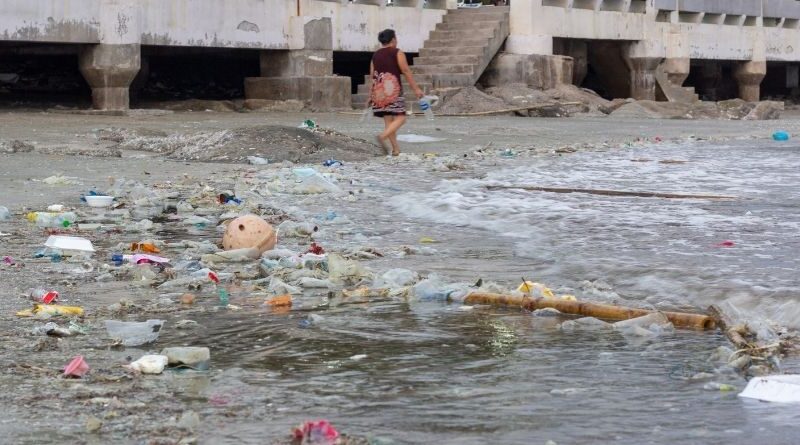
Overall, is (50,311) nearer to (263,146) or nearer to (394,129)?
(263,146)

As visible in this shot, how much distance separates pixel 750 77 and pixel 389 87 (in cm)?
2150

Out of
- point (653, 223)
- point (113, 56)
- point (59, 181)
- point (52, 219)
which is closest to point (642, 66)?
point (113, 56)

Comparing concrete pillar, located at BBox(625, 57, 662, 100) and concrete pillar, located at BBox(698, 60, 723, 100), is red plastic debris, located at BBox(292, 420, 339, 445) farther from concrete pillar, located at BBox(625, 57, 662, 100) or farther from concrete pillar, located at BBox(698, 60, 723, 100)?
concrete pillar, located at BBox(698, 60, 723, 100)

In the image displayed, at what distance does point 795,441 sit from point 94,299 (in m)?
3.01

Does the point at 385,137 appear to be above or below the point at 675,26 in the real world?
below

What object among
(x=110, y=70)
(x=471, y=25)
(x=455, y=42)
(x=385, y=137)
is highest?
(x=471, y=25)

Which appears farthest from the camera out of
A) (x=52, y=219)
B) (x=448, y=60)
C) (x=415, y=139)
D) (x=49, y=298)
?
(x=448, y=60)

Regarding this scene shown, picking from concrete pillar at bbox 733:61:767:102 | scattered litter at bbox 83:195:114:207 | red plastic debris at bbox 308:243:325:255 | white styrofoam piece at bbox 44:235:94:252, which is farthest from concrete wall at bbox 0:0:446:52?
red plastic debris at bbox 308:243:325:255

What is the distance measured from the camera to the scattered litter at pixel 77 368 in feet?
12.2

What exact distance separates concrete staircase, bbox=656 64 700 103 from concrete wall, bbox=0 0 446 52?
584 cm

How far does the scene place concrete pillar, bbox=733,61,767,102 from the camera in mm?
32312

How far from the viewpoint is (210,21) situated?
19594 mm

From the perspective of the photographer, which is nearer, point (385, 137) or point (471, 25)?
point (385, 137)

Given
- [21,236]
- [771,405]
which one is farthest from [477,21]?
[771,405]
